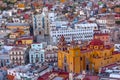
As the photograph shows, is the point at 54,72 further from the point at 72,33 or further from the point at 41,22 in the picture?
the point at 41,22

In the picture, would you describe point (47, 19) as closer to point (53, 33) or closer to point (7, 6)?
point (53, 33)

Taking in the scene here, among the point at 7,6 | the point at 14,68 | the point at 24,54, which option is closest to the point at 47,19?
the point at 24,54

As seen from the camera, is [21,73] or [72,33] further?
[72,33]

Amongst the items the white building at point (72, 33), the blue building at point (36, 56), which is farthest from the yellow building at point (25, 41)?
the blue building at point (36, 56)

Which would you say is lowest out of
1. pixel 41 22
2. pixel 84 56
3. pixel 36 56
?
pixel 36 56

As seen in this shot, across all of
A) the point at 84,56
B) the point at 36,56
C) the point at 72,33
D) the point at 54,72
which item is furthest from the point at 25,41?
the point at 54,72

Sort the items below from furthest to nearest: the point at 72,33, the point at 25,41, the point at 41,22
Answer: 1. the point at 41,22
2. the point at 72,33
3. the point at 25,41

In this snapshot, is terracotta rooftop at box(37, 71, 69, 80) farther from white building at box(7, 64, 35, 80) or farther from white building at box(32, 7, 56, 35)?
white building at box(32, 7, 56, 35)

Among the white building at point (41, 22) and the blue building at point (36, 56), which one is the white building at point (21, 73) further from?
the white building at point (41, 22)

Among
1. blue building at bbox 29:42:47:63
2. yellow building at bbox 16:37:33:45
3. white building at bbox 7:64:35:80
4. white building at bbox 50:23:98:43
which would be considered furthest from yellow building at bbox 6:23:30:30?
white building at bbox 7:64:35:80
